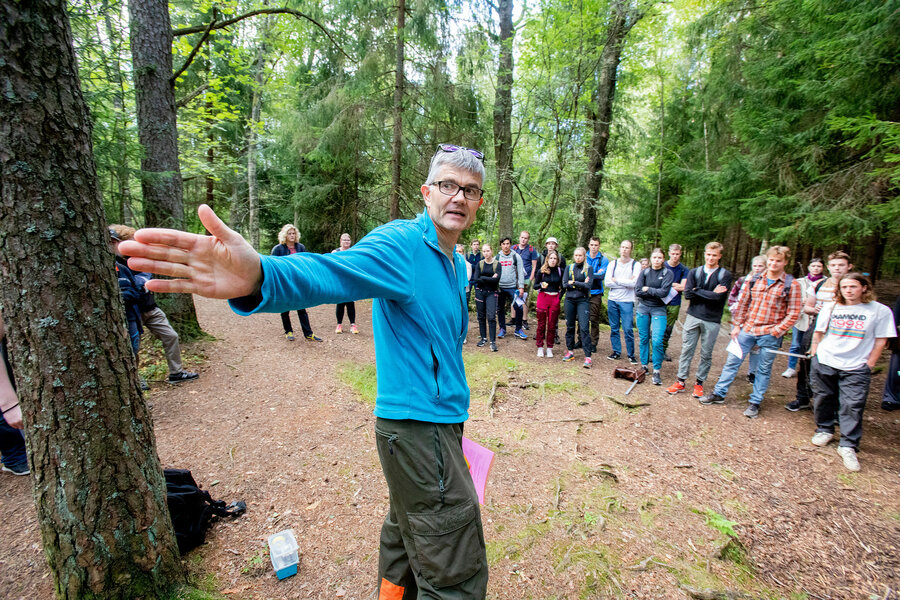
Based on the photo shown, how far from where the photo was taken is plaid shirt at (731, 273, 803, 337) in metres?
5.21

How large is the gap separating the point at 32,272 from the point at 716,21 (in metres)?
15.4

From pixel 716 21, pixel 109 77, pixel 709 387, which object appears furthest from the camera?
pixel 716 21

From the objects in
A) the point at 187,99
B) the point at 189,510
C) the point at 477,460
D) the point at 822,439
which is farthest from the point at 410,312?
the point at 187,99

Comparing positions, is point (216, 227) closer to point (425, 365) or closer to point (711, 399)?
point (425, 365)

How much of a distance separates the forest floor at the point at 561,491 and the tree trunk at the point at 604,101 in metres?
5.84

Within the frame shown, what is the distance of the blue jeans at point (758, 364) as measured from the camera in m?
5.37

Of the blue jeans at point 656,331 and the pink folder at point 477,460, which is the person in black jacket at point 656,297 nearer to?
the blue jeans at point 656,331

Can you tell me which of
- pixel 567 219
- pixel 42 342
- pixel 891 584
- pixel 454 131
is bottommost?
pixel 891 584

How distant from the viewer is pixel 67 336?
6.48 feet

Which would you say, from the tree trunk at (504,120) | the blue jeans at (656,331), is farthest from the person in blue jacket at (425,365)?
the tree trunk at (504,120)

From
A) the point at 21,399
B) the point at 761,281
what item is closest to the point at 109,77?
the point at 21,399

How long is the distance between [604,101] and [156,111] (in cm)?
1005

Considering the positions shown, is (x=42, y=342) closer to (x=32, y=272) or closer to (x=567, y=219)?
(x=32, y=272)

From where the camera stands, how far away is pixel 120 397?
2.13 metres
